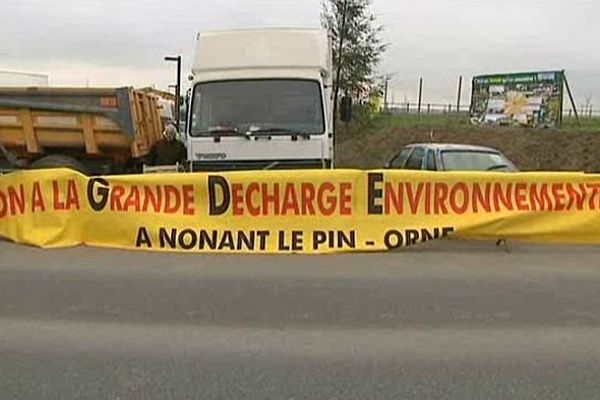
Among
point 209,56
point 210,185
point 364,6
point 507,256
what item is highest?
point 364,6

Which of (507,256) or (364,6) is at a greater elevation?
(364,6)

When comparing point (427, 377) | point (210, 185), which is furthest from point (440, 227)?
point (427, 377)

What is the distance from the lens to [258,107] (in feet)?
39.1

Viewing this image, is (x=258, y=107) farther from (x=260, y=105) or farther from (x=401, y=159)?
(x=401, y=159)

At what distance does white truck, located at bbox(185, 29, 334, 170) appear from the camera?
38.4 ft

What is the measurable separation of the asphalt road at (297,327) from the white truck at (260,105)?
275cm

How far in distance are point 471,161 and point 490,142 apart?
560 inches

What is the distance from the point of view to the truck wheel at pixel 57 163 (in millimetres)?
13859

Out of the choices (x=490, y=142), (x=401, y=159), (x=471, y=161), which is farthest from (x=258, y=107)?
(x=490, y=142)

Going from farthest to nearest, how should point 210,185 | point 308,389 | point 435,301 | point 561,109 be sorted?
point 561,109 → point 210,185 → point 435,301 → point 308,389

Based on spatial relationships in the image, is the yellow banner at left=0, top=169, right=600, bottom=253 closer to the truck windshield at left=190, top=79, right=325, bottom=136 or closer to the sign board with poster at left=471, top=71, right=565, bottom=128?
the truck windshield at left=190, top=79, right=325, bottom=136

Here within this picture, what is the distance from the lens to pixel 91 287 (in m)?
7.59

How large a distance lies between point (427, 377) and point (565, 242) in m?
6.12

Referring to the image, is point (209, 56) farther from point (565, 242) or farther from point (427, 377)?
point (427, 377)
